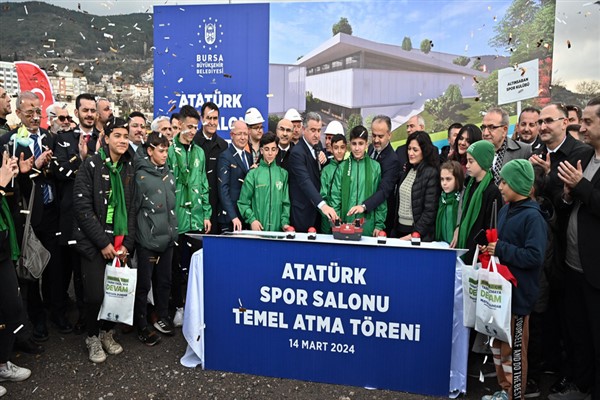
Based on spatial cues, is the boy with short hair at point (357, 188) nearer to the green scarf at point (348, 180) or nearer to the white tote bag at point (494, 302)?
the green scarf at point (348, 180)

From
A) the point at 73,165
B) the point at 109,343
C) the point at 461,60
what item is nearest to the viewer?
the point at 109,343

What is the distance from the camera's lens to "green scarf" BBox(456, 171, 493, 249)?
10.5ft

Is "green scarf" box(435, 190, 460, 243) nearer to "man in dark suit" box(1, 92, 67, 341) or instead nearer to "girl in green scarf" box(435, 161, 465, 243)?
"girl in green scarf" box(435, 161, 465, 243)

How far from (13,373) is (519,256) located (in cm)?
365

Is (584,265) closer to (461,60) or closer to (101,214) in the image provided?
(101,214)

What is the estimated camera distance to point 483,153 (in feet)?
10.5

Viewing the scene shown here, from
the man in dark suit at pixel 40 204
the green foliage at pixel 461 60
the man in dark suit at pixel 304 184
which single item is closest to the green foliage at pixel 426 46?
the green foliage at pixel 461 60

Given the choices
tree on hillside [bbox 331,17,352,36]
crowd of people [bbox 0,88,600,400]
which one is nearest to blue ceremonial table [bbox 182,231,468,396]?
crowd of people [bbox 0,88,600,400]

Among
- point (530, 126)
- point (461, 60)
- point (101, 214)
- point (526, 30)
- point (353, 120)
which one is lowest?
point (101, 214)

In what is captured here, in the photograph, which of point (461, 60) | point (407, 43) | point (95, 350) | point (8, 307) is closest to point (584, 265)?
point (95, 350)

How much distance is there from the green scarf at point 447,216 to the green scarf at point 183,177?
2.33 metres

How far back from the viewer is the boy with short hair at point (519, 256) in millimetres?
2688

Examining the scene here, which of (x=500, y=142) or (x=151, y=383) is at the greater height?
(x=500, y=142)

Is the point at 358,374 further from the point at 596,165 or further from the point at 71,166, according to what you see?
the point at 71,166
